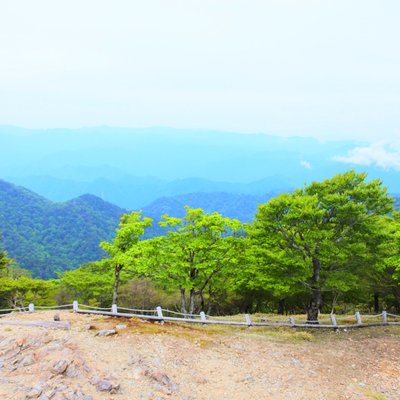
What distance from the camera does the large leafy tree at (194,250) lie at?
26.5m

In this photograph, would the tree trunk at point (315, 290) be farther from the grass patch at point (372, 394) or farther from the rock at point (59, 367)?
the rock at point (59, 367)

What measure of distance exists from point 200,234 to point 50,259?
155954 millimetres

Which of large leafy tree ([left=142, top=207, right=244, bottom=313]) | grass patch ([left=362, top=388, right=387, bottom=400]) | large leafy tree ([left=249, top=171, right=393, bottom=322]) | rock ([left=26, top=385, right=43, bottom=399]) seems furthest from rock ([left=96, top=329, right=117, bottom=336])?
grass patch ([left=362, top=388, right=387, bottom=400])

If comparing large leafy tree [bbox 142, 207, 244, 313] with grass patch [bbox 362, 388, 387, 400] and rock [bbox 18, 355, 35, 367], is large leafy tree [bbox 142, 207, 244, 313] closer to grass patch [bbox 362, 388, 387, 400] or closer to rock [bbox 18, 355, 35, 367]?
rock [bbox 18, 355, 35, 367]

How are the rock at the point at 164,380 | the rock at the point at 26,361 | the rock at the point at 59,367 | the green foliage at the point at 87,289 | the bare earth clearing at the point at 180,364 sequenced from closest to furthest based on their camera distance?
the bare earth clearing at the point at 180,364 < the rock at the point at 59,367 < the rock at the point at 164,380 < the rock at the point at 26,361 < the green foliage at the point at 87,289

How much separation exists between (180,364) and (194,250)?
36.2 ft

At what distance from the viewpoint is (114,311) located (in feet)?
70.0

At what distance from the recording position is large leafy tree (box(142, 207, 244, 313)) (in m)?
26.5

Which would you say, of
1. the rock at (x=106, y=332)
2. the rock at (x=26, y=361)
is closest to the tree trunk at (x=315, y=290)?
the rock at (x=106, y=332)

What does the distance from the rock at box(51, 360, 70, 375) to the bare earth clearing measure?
1.4 inches

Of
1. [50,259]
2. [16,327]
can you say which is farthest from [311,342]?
[50,259]

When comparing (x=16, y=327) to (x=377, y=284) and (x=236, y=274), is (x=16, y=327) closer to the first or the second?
(x=236, y=274)

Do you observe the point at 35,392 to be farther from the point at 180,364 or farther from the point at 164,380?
the point at 180,364

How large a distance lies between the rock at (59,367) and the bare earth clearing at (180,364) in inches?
1.4
